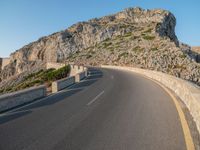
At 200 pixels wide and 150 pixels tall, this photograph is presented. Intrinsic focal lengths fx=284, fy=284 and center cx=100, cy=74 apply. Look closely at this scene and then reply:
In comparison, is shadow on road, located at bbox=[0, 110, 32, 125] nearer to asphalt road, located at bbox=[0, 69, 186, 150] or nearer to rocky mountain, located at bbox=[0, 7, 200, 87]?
asphalt road, located at bbox=[0, 69, 186, 150]

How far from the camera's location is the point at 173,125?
849cm

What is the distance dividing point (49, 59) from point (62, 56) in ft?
27.1

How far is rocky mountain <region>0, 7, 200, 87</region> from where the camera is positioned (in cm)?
8701

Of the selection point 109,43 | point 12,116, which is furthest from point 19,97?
point 109,43

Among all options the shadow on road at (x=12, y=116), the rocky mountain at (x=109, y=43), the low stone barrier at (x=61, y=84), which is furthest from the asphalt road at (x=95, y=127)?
the rocky mountain at (x=109, y=43)

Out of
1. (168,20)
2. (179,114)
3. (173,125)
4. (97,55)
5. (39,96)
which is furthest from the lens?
(168,20)

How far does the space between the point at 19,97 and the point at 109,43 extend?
105 meters

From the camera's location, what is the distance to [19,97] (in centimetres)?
1366

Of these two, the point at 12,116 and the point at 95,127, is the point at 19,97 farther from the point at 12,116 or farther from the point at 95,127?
the point at 95,127

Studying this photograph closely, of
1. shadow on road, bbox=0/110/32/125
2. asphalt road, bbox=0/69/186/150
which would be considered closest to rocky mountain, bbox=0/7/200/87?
asphalt road, bbox=0/69/186/150

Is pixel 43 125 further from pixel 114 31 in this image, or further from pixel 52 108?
pixel 114 31

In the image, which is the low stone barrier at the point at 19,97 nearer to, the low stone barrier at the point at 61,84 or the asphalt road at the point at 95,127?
the asphalt road at the point at 95,127

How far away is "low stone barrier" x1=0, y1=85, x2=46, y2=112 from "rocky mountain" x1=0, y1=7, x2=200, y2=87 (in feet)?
180

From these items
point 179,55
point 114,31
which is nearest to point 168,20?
point 114,31
